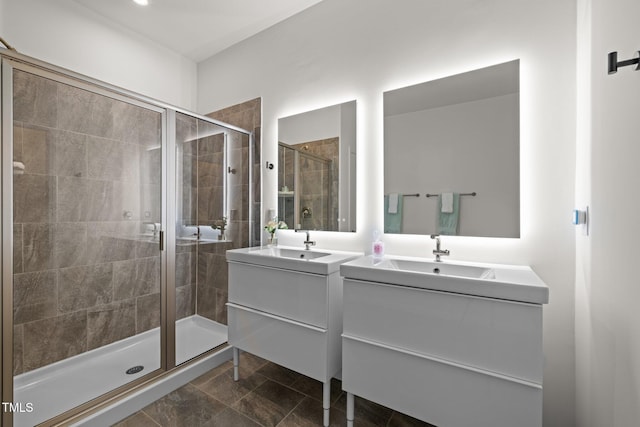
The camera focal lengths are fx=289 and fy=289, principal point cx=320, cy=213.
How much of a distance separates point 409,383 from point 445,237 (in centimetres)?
83

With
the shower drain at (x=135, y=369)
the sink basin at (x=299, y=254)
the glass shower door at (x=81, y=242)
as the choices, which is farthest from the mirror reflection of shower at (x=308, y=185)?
the shower drain at (x=135, y=369)

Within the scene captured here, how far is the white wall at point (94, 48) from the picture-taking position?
2008 millimetres

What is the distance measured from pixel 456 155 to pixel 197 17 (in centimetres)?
236

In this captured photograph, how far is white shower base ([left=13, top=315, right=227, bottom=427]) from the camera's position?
5.15 feet

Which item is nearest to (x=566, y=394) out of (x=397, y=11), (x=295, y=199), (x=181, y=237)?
(x=295, y=199)

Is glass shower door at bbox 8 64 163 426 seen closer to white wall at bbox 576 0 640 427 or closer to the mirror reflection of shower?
the mirror reflection of shower

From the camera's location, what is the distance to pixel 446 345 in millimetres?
1232

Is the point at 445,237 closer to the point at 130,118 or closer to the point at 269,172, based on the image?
the point at 269,172

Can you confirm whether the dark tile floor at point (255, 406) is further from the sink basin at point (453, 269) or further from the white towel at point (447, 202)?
the white towel at point (447, 202)

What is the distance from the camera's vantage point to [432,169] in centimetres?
176

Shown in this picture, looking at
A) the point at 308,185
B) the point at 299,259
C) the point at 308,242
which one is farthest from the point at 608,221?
the point at 308,185

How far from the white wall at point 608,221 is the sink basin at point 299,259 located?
1110 mm

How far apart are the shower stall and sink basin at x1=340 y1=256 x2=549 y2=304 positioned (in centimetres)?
145

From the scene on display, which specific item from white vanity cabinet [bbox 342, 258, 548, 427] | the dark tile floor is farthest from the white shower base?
white vanity cabinet [bbox 342, 258, 548, 427]
